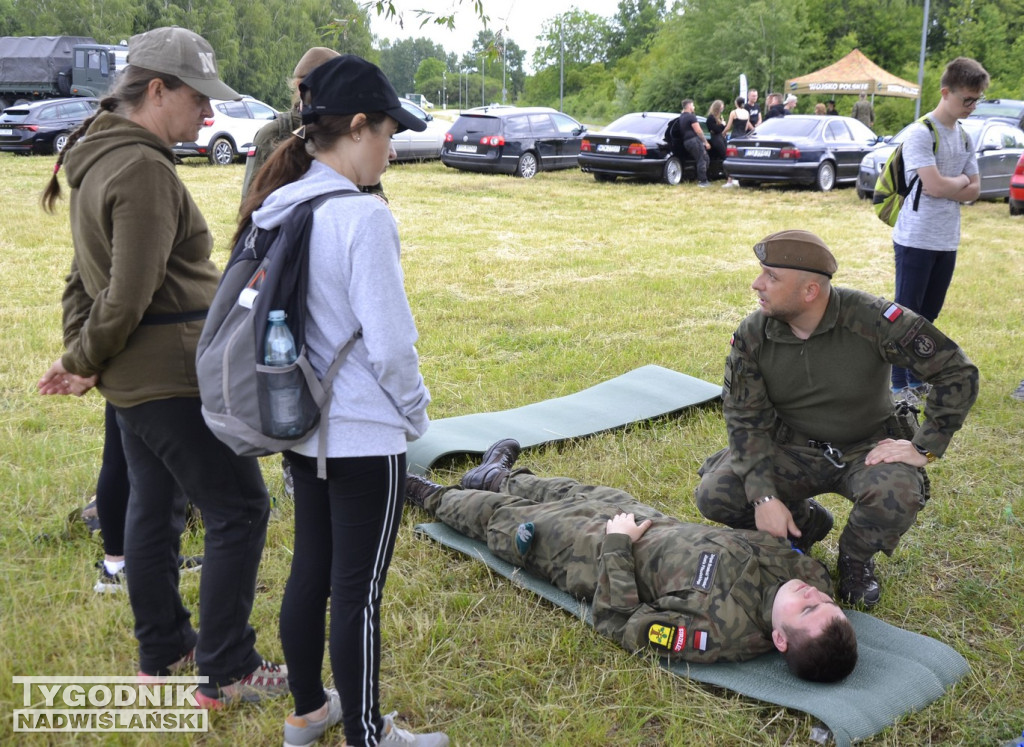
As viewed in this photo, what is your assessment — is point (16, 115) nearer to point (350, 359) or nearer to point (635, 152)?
point (635, 152)

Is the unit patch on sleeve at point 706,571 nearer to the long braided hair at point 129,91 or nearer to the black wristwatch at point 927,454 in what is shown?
the black wristwatch at point 927,454

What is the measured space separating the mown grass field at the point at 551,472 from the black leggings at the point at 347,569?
16.9 inches

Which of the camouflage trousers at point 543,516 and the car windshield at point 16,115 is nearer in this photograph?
the camouflage trousers at point 543,516

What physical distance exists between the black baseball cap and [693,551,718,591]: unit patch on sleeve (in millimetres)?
1826

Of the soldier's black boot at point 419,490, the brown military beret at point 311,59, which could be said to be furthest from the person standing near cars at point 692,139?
the soldier's black boot at point 419,490

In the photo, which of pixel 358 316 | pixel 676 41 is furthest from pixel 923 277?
pixel 676 41

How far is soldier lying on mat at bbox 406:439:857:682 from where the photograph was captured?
3.17 metres

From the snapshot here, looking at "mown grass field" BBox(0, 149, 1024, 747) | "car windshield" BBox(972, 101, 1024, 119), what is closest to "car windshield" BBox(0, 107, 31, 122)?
"mown grass field" BBox(0, 149, 1024, 747)

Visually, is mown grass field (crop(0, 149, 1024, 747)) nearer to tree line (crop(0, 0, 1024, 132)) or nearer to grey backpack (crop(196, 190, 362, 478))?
grey backpack (crop(196, 190, 362, 478))

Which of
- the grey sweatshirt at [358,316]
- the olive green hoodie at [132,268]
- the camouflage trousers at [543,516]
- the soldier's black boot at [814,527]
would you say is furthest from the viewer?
the soldier's black boot at [814,527]

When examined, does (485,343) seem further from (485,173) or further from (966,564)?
(485,173)

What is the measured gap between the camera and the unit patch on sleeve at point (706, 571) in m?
3.27

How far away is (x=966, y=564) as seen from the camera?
4.09 metres

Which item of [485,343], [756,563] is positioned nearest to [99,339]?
[756,563]
